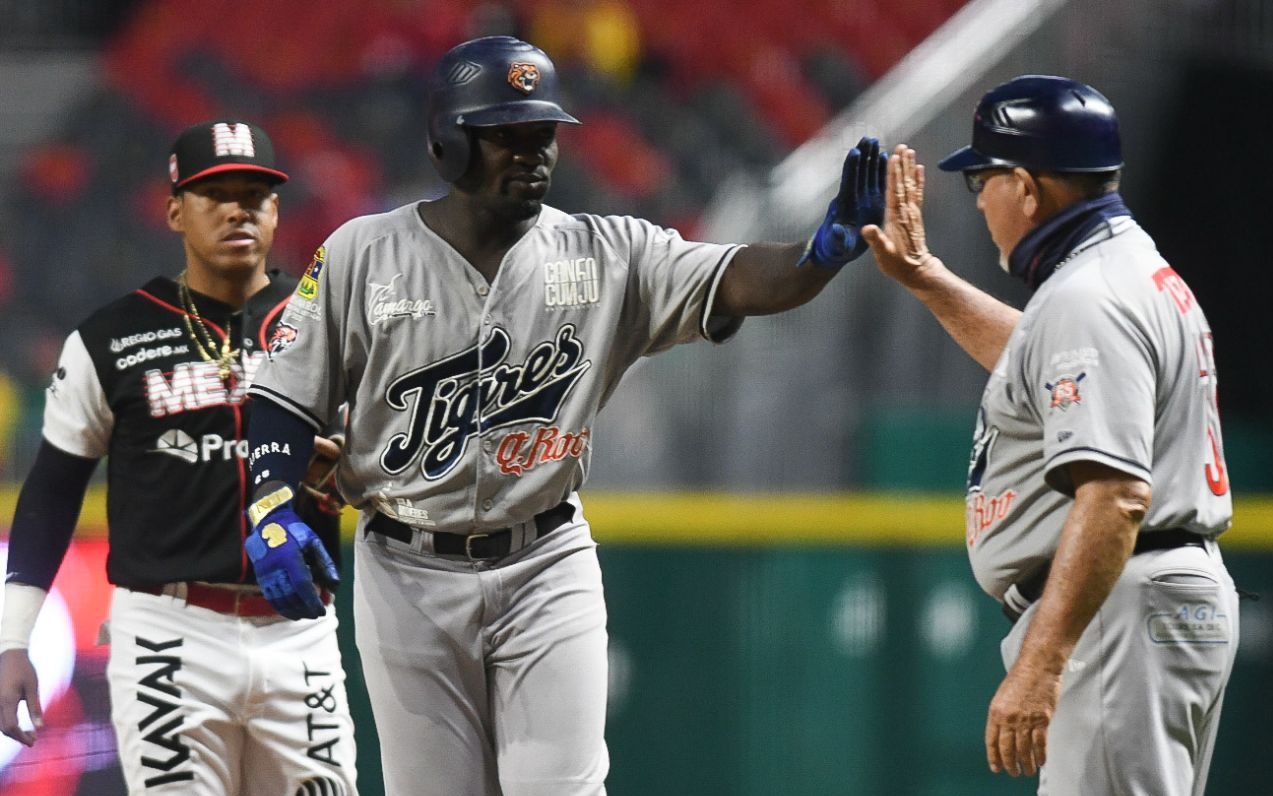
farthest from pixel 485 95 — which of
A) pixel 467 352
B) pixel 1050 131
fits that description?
pixel 1050 131

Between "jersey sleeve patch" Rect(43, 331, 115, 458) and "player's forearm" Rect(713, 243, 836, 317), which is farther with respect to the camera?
"jersey sleeve patch" Rect(43, 331, 115, 458)

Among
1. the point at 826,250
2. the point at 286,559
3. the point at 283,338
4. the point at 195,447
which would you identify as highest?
the point at 826,250

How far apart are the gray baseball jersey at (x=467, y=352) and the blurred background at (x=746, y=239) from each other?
1800 millimetres

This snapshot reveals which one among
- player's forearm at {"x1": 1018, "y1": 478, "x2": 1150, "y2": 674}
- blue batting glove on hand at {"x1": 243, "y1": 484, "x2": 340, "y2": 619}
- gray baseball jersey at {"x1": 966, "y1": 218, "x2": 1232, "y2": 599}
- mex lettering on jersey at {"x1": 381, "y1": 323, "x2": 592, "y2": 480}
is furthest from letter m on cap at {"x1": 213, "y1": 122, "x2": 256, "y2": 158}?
player's forearm at {"x1": 1018, "y1": 478, "x2": 1150, "y2": 674}

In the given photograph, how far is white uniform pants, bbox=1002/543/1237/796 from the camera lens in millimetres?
3053

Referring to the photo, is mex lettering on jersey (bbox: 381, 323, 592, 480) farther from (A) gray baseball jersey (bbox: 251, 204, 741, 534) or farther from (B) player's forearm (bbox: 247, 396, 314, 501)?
(B) player's forearm (bbox: 247, 396, 314, 501)

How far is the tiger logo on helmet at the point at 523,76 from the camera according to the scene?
132 inches

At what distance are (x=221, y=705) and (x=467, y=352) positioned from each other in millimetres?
1124

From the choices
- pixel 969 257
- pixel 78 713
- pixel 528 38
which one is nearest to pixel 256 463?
pixel 78 713

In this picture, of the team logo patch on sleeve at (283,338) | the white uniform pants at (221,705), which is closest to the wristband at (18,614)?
the white uniform pants at (221,705)

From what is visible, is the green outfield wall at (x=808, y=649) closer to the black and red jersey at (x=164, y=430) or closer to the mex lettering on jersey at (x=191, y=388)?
the black and red jersey at (x=164, y=430)

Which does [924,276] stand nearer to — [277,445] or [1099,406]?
[1099,406]

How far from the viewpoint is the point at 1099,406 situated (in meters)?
2.95

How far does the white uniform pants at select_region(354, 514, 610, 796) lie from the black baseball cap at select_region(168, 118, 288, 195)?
1153 mm
